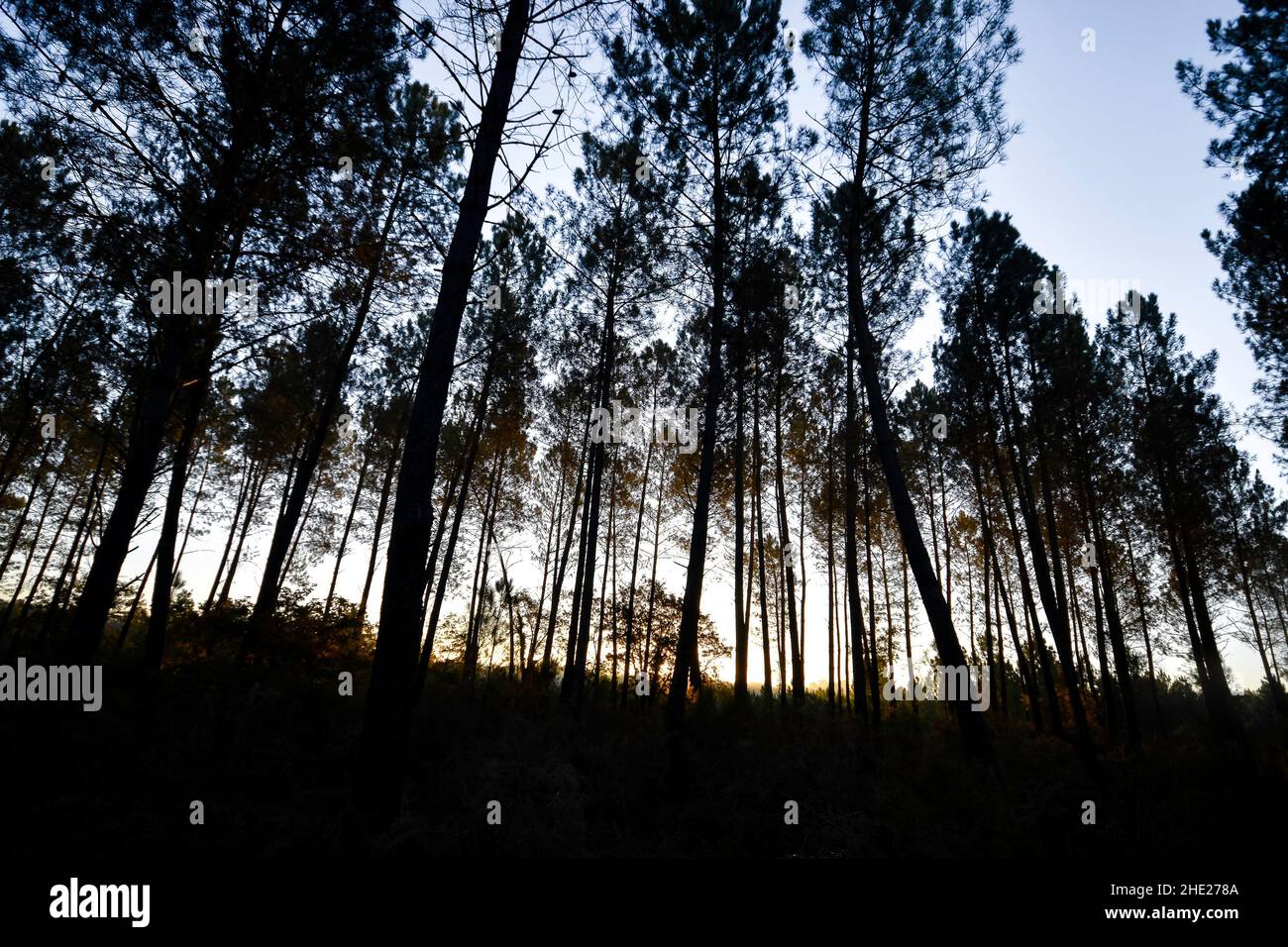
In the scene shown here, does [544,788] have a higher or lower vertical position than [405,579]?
lower

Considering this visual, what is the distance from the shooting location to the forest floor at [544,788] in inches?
203

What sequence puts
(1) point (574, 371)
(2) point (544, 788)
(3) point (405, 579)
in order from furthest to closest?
(1) point (574, 371) < (2) point (544, 788) < (3) point (405, 579)

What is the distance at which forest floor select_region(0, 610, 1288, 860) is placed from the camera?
5.16 m

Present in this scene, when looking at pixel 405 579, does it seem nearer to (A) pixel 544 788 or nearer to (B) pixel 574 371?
(A) pixel 544 788

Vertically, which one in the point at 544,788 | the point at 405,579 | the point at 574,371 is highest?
the point at 574,371

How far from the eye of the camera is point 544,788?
6.46m

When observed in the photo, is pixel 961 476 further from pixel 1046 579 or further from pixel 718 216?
pixel 718 216

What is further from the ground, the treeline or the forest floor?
the treeline

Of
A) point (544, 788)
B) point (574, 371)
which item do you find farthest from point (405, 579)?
point (574, 371)

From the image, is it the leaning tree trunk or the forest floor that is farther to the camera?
the forest floor

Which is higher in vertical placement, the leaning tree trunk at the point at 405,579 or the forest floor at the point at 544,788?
the leaning tree trunk at the point at 405,579

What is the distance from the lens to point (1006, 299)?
497 inches

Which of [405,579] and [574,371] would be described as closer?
[405,579]
